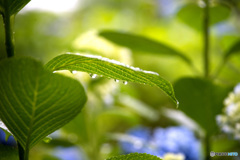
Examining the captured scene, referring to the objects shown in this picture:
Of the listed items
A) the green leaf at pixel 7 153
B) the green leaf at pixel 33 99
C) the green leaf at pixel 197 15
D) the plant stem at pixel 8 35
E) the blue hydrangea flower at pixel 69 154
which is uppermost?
the green leaf at pixel 197 15

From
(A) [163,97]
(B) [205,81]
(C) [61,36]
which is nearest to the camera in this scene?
(B) [205,81]

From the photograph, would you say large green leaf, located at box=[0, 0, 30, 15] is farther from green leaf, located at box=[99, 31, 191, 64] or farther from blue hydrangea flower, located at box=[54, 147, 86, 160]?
blue hydrangea flower, located at box=[54, 147, 86, 160]

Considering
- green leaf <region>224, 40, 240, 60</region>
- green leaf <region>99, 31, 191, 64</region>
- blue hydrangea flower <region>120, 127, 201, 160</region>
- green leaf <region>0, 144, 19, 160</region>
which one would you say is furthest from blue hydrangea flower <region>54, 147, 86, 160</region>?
green leaf <region>0, 144, 19, 160</region>

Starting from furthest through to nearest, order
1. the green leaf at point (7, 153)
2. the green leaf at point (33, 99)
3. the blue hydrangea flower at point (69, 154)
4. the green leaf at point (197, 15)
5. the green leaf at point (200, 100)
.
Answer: the blue hydrangea flower at point (69, 154), the green leaf at point (197, 15), the green leaf at point (200, 100), the green leaf at point (7, 153), the green leaf at point (33, 99)

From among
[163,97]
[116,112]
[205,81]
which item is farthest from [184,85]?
[163,97]

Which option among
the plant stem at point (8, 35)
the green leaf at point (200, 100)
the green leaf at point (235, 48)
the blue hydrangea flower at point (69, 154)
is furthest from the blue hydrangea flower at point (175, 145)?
the plant stem at point (8, 35)

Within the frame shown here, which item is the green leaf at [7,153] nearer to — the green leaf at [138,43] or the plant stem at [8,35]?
the plant stem at [8,35]

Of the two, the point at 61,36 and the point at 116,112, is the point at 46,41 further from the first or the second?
the point at 116,112
